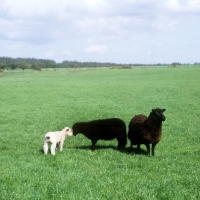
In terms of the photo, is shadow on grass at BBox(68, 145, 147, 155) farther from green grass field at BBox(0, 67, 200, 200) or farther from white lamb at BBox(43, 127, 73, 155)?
white lamb at BBox(43, 127, 73, 155)

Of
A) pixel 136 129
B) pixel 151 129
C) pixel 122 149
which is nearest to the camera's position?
pixel 151 129

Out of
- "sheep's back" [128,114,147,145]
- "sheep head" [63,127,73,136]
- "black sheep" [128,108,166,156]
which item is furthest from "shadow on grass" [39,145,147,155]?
"sheep head" [63,127,73,136]

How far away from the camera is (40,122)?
1864 cm

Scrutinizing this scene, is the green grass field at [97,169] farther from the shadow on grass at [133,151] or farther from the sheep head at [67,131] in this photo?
the sheep head at [67,131]

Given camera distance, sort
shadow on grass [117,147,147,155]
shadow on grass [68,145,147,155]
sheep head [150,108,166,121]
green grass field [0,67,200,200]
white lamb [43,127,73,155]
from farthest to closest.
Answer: shadow on grass [68,145,147,155] → shadow on grass [117,147,147,155] → sheep head [150,108,166,121] → white lamb [43,127,73,155] → green grass field [0,67,200,200]

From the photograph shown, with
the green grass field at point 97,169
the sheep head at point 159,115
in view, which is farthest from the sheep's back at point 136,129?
the sheep head at point 159,115

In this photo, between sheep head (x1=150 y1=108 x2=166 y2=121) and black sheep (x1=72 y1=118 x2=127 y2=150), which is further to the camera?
black sheep (x1=72 y1=118 x2=127 y2=150)

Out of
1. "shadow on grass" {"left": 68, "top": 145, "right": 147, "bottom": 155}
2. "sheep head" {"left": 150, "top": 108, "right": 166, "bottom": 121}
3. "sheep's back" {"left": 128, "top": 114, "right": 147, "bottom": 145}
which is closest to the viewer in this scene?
"sheep head" {"left": 150, "top": 108, "right": 166, "bottom": 121}

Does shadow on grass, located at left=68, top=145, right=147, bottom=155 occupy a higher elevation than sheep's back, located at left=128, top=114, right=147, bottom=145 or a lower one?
lower

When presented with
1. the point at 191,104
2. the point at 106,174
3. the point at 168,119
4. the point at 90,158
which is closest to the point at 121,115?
the point at 168,119

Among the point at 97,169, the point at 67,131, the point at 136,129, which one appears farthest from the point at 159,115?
the point at 67,131

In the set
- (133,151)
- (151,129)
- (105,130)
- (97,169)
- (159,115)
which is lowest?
(133,151)

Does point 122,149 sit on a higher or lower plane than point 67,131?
lower

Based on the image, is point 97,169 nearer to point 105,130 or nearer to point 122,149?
point 105,130
